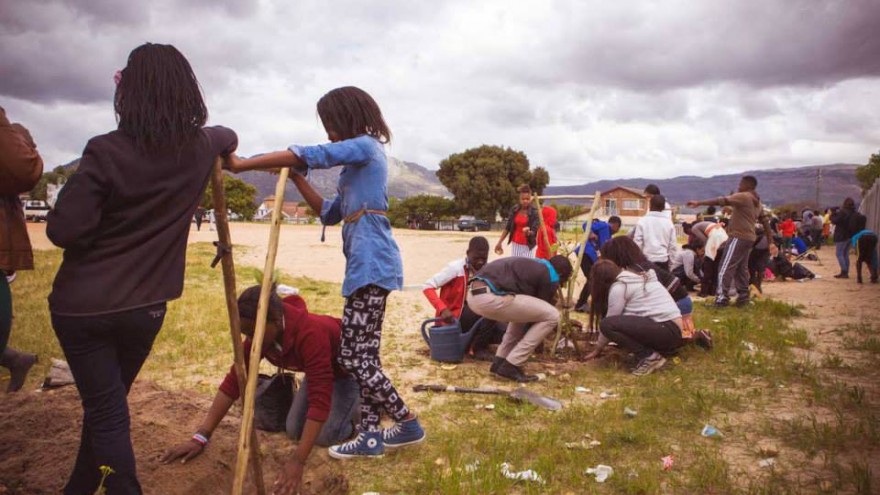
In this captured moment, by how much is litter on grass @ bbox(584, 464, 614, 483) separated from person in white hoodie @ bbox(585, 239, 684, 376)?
2.28m

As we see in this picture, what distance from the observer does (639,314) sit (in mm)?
5535

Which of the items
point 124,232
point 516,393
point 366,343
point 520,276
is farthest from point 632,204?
point 124,232

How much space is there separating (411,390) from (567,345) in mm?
2240

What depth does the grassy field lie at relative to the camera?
10.3 ft

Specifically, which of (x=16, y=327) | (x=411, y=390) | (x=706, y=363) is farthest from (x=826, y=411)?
(x=16, y=327)

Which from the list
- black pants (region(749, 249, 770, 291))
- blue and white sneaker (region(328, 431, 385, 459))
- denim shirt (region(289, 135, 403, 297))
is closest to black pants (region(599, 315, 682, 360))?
blue and white sneaker (region(328, 431, 385, 459))

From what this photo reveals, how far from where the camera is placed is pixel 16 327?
6.27 meters

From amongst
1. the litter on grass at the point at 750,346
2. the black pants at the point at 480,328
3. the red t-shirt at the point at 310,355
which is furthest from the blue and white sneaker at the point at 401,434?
the litter on grass at the point at 750,346

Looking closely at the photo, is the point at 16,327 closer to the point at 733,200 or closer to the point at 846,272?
the point at 733,200

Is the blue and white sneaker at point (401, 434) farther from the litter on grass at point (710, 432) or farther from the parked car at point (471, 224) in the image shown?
the parked car at point (471, 224)

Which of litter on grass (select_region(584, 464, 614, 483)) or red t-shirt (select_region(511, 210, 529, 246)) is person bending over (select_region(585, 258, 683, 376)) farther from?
red t-shirt (select_region(511, 210, 529, 246))

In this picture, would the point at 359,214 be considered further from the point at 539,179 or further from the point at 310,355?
the point at 539,179

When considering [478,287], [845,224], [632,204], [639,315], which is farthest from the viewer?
[632,204]

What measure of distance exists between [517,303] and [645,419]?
4.88ft
